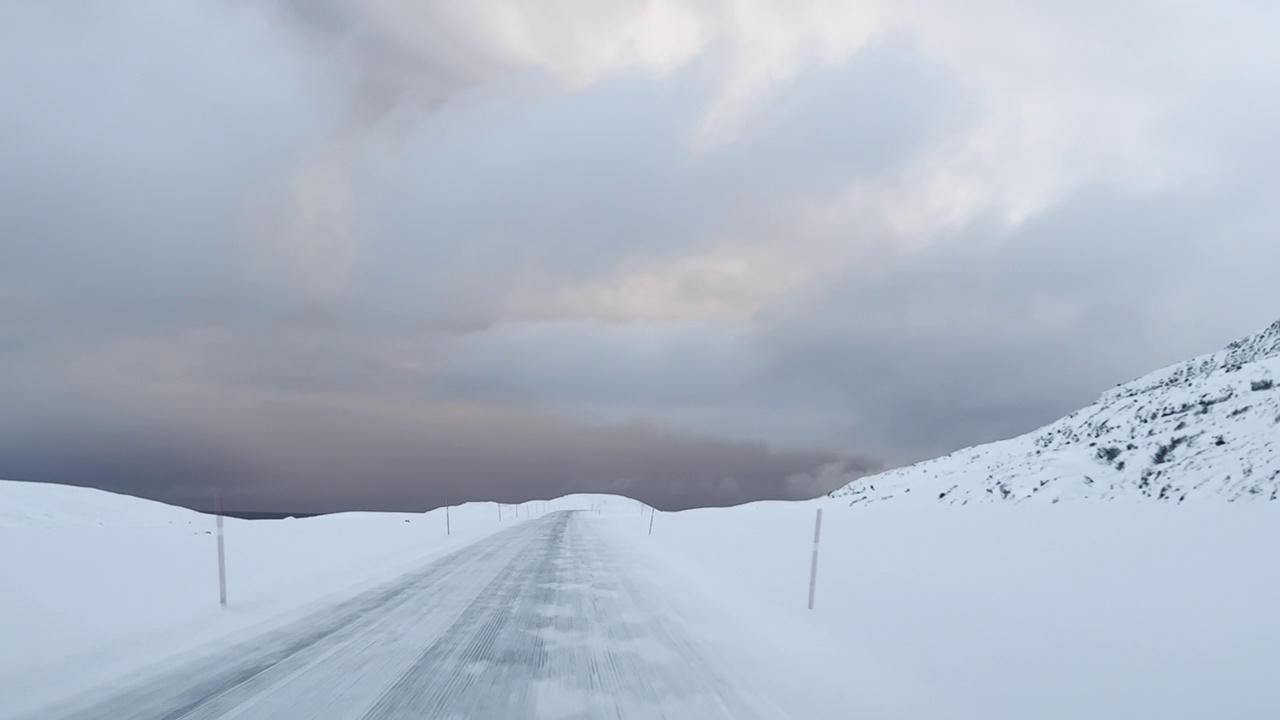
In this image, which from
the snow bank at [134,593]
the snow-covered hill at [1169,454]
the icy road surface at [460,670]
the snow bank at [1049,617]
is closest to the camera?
the snow bank at [1049,617]

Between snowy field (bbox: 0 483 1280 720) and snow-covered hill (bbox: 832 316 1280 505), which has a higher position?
snow-covered hill (bbox: 832 316 1280 505)

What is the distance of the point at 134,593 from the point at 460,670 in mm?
7523

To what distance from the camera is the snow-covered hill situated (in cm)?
1222

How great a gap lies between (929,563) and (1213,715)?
7.02 meters

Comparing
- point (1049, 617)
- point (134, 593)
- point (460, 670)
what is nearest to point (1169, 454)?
point (1049, 617)

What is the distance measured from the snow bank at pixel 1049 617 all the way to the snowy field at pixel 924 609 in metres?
0.03

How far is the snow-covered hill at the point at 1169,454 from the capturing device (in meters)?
12.2

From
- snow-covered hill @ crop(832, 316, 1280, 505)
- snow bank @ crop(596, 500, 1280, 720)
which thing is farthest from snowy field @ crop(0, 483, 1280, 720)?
snow-covered hill @ crop(832, 316, 1280, 505)

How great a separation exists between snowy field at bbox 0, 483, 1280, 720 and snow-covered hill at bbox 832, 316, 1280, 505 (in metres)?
1.89

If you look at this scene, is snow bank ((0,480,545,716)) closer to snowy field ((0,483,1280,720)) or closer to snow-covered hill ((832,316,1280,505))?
snowy field ((0,483,1280,720))

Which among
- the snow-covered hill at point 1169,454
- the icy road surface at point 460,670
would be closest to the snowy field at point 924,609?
the icy road surface at point 460,670

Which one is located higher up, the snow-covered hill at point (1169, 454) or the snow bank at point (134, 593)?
the snow-covered hill at point (1169, 454)

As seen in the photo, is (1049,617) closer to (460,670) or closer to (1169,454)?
(460,670)

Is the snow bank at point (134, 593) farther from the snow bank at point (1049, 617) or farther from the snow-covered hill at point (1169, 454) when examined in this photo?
the snow-covered hill at point (1169, 454)
